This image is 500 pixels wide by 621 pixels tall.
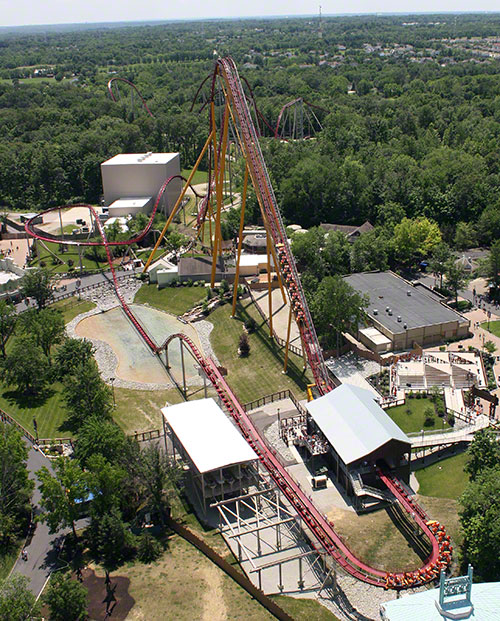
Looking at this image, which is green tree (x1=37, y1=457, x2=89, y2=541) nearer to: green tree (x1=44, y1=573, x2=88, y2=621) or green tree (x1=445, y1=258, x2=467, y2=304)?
green tree (x1=44, y1=573, x2=88, y2=621)

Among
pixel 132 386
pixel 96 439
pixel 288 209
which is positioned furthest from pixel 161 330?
pixel 288 209

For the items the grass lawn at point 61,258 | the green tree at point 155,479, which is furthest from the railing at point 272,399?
the grass lawn at point 61,258

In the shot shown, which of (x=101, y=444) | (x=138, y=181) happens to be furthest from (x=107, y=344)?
(x=138, y=181)

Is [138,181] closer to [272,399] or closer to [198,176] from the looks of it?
[198,176]

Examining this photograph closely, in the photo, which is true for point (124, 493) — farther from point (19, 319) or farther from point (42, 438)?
point (19, 319)

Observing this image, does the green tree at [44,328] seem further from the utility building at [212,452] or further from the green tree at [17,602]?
the green tree at [17,602]

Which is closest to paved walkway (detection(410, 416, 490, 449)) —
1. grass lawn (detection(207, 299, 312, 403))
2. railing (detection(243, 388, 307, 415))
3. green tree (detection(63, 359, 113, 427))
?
railing (detection(243, 388, 307, 415))
